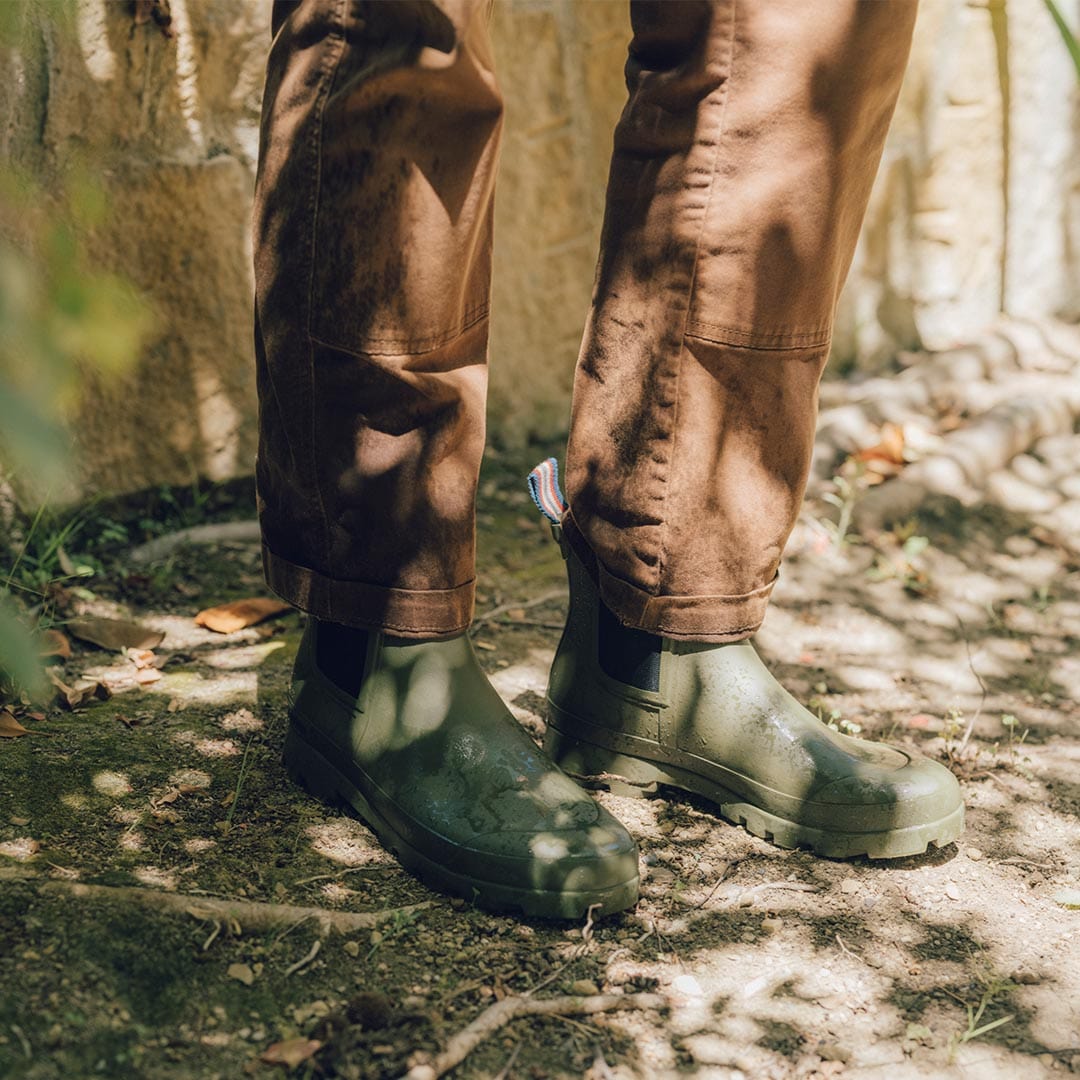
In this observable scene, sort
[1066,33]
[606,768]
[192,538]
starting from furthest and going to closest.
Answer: [192,538] < [606,768] < [1066,33]

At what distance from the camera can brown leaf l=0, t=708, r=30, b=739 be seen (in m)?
1.46

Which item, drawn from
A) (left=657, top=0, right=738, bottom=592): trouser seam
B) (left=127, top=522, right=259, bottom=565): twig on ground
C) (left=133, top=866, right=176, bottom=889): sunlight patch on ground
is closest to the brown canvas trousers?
(left=657, top=0, right=738, bottom=592): trouser seam

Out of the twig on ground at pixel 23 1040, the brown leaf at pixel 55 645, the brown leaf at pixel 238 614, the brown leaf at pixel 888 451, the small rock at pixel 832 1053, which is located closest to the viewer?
the twig on ground at pixel 23 1040

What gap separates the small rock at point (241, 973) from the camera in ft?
3.55

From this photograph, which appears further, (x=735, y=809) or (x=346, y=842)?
(x=735, y=809)

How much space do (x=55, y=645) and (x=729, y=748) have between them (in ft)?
3.34

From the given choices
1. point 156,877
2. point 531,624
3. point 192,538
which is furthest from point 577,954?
point 192,538

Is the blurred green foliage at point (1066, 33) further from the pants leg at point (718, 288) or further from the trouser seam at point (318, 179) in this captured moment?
the trouser seam at point (318, 179)

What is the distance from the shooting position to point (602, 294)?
139cm

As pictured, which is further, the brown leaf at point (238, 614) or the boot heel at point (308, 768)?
the brown leaf at point (238, 614)

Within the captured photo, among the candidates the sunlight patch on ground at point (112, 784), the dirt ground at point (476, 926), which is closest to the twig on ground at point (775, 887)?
the dirt ground at point (476, 926)

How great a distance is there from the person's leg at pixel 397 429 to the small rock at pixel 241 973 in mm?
236

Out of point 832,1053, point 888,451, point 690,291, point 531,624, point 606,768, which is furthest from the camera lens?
point 888,451

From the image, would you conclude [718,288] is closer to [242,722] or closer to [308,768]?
[308,768]
